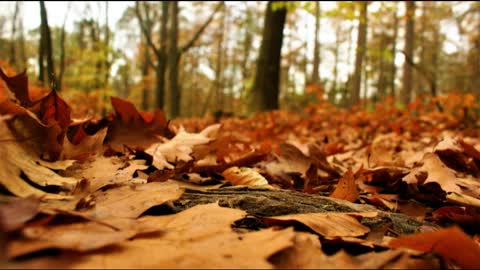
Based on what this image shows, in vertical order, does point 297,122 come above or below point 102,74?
below

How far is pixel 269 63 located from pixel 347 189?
7.65 metres

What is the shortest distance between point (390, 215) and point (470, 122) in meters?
4.60

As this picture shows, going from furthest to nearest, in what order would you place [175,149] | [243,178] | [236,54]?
[236,54], [175,149], [243,178]

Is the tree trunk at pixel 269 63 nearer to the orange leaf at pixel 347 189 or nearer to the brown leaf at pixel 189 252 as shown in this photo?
the orange leaf at pixel 347 189

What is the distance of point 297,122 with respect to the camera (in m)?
6.54

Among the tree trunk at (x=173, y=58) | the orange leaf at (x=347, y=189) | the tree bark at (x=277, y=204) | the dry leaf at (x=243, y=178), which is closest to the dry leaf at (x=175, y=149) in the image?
the dry leaf at (x=243, y=178)

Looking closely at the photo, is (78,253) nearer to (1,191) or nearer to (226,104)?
(1,191)

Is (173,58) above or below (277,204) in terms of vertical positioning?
above

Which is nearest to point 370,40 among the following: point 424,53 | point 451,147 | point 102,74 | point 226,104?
point 424,53

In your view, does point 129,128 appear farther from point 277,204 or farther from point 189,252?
point 189,252

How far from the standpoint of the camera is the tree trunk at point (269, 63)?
339 inches

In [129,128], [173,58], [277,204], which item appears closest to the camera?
[277,204]

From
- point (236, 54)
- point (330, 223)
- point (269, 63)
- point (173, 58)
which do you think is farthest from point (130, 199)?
point (236, 54)

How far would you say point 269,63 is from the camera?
28.6 feet
